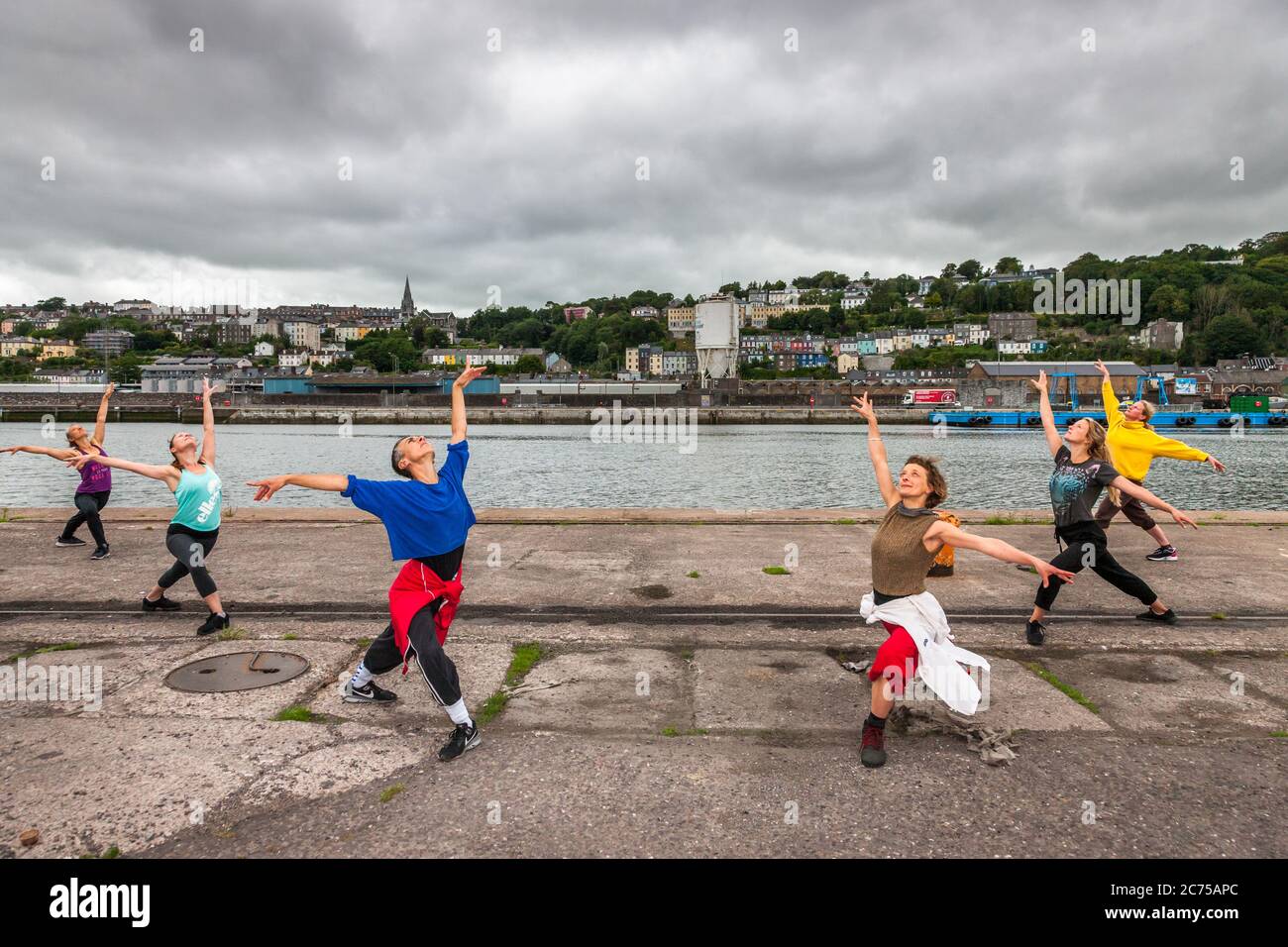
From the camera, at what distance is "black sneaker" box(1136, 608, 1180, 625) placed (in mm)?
7086

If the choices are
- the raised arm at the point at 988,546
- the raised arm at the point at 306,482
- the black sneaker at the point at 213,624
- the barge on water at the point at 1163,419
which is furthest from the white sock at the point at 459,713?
the barge on water at the point at 1163,419

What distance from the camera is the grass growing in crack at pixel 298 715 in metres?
4.80

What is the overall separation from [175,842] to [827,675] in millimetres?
4142

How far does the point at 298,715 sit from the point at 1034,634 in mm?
5726

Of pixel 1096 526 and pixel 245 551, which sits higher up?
pixel 1096 526

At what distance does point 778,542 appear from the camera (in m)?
11.1

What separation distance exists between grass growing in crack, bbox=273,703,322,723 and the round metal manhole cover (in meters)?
0.62

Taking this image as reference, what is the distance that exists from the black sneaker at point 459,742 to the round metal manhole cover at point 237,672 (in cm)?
187

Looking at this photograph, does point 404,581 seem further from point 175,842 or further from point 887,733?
point 887,733

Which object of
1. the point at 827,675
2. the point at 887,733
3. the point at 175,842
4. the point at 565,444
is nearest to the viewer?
the point at 175,842

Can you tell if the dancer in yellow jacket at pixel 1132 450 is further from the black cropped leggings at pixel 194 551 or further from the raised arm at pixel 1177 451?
the black cropped leggings at pixel 194 551

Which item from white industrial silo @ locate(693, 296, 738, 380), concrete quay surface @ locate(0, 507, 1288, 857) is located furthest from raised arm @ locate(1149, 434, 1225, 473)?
white industrial silo @ locate(693, 296, 738, 380)

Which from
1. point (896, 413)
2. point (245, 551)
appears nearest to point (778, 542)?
point (245, 551)

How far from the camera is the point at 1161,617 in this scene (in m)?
7.12
